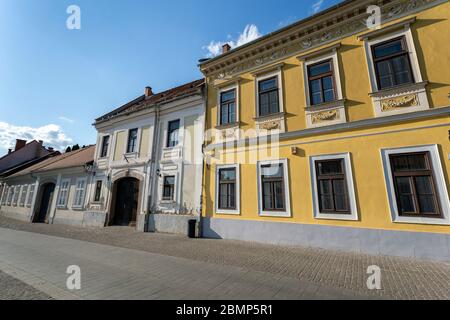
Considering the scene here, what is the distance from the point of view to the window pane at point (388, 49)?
293 inches

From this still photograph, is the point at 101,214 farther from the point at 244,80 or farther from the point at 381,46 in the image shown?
the point at 381,46

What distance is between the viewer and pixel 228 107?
430 inches

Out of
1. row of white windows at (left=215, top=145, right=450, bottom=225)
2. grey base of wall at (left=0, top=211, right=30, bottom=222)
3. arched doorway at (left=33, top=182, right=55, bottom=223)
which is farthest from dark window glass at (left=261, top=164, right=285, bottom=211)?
grey base of wall at (left=0, top=211, right=30, bottom=222)

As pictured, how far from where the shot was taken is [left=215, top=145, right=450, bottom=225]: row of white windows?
623 centimetres

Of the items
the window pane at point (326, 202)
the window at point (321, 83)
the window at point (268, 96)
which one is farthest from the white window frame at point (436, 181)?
the window at point (268, 96)

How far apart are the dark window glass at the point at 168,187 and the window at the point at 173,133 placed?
195 centimetres

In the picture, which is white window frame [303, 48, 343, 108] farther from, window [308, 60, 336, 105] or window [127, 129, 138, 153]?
window [127, 129, 138, 153]

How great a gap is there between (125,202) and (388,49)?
15251 millimetres

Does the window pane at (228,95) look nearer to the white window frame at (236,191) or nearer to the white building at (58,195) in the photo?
the white window frame at (236,191)

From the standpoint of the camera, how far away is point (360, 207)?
707cm

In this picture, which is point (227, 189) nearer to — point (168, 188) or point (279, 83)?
point (168, 188)

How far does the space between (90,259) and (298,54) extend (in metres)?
10.9

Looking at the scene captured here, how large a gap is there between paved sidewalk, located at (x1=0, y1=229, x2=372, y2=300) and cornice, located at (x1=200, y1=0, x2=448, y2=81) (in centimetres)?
896
